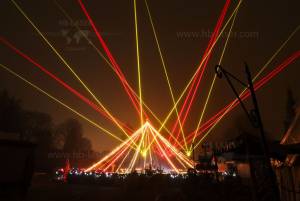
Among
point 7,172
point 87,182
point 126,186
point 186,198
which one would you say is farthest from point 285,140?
point 87,182

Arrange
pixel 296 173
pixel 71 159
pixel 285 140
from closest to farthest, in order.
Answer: pixel 296 173 → pixel 285 140 → pixel 71 159

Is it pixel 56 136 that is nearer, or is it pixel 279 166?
pixel 279 166

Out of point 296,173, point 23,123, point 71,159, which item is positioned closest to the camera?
point 296,173

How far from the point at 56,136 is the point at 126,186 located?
4587cm

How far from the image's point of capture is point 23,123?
6016 centimetres

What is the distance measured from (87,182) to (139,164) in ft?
40.8

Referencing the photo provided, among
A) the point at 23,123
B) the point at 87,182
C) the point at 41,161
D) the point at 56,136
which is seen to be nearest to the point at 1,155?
the point at 87,182

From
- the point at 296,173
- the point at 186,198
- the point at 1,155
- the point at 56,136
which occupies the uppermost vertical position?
the point at 56,136

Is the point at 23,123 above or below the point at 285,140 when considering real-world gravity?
above

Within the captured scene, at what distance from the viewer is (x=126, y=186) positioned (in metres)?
29.4

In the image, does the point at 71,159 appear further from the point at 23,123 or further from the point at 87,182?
the point at 87,182

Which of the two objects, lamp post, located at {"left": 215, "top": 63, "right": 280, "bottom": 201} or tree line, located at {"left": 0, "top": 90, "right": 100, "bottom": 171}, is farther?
tree line, located at {"left": 0, "top": 90, "right": 100, "bottom": 171}

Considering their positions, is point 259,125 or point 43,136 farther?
point 43,136

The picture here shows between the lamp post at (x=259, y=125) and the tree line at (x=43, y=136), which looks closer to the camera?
the lamp post at (x=259, y=125)
